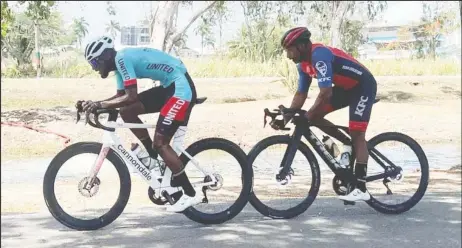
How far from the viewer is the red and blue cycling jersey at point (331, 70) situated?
5.16 m

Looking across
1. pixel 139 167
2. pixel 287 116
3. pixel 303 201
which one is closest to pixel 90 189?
pixel 139 167

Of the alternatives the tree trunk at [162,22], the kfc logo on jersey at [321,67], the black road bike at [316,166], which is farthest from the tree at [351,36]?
the kfc logo on jersey at [321,67]

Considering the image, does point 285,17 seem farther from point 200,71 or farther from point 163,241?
point 163,241

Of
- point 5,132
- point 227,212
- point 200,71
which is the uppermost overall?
point 200,71

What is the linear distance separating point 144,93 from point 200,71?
492 centimetres

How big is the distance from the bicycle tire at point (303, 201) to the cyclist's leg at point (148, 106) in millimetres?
810

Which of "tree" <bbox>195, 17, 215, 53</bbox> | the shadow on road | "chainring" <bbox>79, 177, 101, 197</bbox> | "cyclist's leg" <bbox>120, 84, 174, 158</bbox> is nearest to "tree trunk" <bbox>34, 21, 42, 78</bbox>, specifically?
"tree" <bbox>195, 17, 215, 53</bbox>

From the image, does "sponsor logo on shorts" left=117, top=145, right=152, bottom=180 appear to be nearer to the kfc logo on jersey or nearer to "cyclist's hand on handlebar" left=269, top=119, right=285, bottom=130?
"cyclist's hand on handlebar" left=269, top=119, right=285, bottom=130

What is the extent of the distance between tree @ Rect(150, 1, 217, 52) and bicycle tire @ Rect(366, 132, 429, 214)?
21.6 ft

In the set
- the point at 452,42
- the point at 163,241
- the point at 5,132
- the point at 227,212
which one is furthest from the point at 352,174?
the point at 452,42

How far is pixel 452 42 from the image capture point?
16094mm

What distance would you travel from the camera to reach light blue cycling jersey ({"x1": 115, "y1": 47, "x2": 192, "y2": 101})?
15.5ft

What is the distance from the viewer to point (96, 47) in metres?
4.75

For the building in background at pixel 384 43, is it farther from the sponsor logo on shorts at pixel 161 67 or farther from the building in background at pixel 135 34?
the sponsor logo on shorts at pixel 161 67
